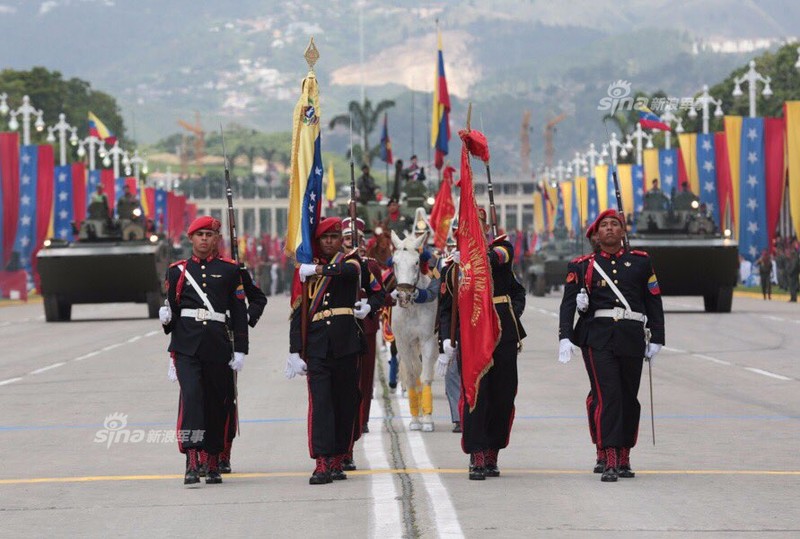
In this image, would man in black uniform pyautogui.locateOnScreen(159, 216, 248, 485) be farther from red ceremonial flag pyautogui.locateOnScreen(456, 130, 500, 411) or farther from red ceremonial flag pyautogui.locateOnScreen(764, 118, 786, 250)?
red ceremonial flag pyautogui.locateOnScreen(764, 118, 786, 250)

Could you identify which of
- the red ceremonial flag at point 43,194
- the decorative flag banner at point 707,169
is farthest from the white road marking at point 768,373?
the red ceremonial flag at point 43,194

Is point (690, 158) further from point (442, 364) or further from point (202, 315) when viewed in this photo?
point (202, 315)

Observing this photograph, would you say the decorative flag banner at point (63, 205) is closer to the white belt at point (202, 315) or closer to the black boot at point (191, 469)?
the white belt at point (202, 315)

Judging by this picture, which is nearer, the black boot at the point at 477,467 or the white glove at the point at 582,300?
the black boot at the point at 477,467

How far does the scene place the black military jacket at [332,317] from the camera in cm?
1281

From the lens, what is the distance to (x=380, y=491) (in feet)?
39.0

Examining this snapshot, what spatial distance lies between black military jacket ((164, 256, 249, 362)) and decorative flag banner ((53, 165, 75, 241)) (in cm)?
6020

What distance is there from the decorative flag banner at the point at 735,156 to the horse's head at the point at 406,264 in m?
39.4

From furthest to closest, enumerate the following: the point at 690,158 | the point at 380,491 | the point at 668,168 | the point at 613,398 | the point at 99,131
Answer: the point at 99,131
the point at 668,168
the point at 690,158
the point at 613,398
the point at 380,491

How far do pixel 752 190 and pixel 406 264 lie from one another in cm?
3975

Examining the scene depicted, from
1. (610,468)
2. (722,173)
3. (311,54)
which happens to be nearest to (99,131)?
(722,173)

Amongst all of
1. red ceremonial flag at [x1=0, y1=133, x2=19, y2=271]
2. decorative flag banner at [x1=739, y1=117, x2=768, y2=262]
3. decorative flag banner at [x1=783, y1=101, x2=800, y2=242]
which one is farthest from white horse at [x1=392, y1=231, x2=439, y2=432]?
red ceremonial flag at [x1=0, y1=133, x2=19, y2=271]

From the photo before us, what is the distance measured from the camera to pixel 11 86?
13125cm

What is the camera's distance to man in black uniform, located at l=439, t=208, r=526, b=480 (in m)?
12.7
